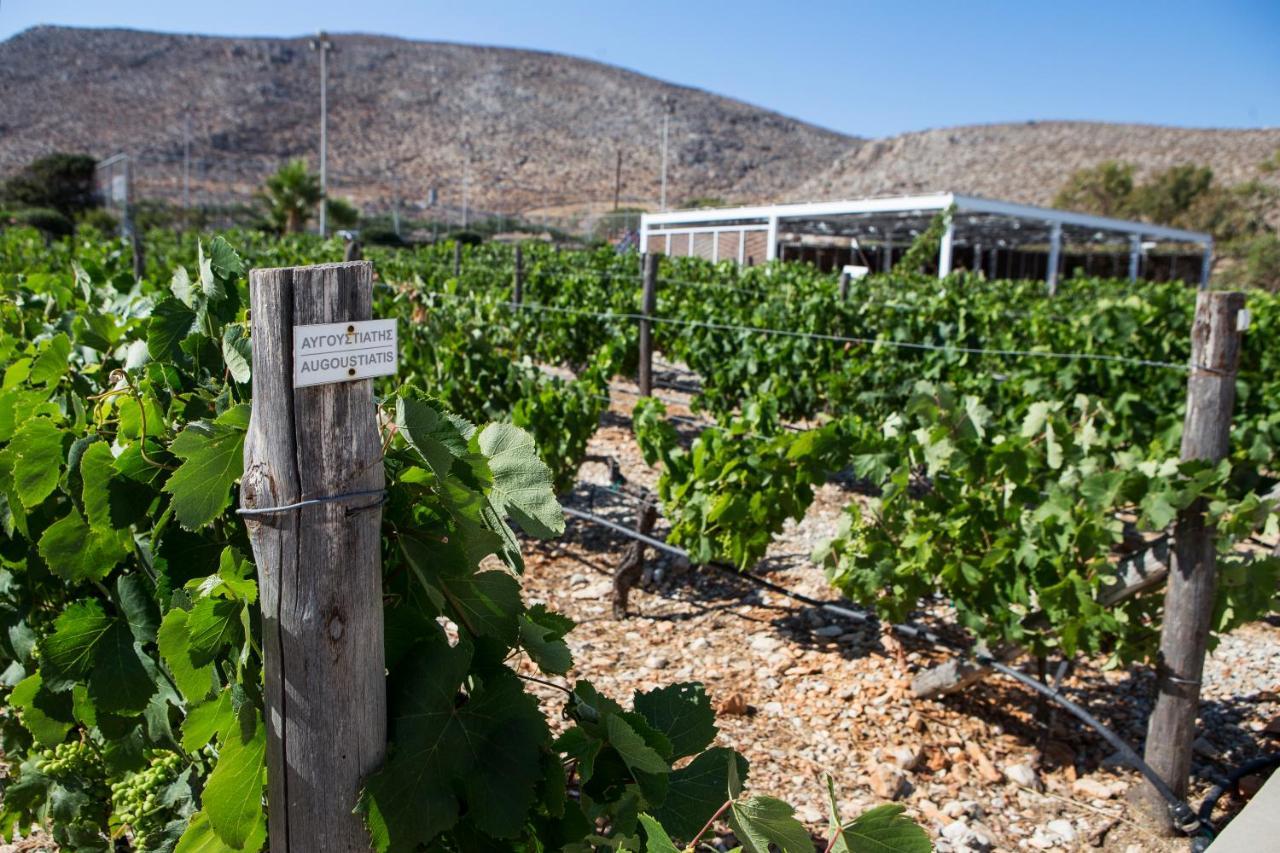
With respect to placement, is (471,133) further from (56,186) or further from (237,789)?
(237,789)

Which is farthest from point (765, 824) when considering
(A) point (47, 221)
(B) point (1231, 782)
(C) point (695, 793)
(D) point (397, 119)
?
(D) point (397, 119)

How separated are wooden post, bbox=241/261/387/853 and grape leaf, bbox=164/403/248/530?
0.14ft

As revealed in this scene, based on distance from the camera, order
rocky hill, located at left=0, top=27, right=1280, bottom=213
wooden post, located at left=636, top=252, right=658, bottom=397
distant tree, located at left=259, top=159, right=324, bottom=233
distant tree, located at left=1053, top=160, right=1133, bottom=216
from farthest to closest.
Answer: rocky hill, located at left=0, top=27, right=1280, bottom=213 < distant tree, located at left=1053, top=160, right=1133, bottom=216 < distant tree, located at left=259, top=159, right=324, bottom=233 < wooden post, located at left=636, top=252, right=658, bottom=397

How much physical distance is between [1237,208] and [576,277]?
44.1 meters

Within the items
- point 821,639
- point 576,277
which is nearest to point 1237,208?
point 576,277

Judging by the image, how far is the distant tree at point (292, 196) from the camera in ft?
112

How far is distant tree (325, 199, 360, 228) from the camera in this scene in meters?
39.2

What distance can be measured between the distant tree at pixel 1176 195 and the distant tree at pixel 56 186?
47.0 meters

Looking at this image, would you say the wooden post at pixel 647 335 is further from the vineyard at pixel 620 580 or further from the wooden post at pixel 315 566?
the wooden post at pixel 315 566

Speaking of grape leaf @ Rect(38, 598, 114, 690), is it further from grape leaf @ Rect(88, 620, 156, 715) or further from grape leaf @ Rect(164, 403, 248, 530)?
grape leaf @ Rect(164, 403, 248, 530)

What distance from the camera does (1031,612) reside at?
10.8 feet

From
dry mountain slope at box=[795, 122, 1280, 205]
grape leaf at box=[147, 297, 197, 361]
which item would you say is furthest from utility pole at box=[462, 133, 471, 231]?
grape leaf at box=[147, 297, 197, 361]

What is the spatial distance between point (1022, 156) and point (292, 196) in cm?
5255

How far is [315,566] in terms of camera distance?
1.18 meters
